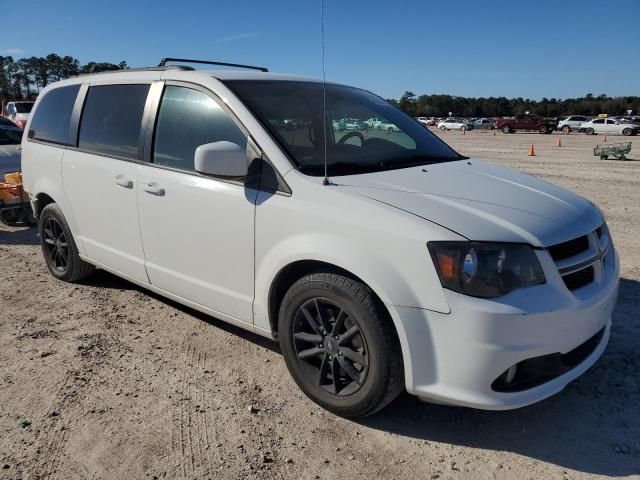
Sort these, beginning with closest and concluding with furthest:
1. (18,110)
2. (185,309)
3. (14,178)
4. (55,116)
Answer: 1. (185,309)
2. (55,116)
3. (14,178)
4. (18,110)

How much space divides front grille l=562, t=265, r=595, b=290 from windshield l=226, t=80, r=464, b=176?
4.01ft

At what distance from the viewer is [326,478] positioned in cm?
244

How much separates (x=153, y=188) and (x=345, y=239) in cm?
163

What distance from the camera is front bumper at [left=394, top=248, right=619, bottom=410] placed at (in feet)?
7.64

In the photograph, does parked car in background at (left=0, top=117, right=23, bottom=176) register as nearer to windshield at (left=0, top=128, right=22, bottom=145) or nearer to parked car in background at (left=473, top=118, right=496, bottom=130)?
windshield at (left=0, top=128, right=22, bottom=145)

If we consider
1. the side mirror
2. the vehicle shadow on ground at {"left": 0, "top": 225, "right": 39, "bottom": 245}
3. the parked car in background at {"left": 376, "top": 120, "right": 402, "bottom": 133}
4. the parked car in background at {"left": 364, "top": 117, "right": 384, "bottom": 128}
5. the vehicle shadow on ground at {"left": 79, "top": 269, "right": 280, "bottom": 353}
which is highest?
the parked car in background at {"left": 364, "top": 117, "right": 384, "bottom": 128}

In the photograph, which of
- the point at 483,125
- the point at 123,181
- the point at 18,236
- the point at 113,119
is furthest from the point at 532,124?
the point at 123,181

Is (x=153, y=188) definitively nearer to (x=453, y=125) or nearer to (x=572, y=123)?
(x=572, y=123)

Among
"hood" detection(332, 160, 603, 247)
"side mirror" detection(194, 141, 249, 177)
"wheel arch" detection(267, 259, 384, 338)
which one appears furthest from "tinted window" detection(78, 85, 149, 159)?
"hood" detection(332, 160, 603, 247)

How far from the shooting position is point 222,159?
2.94 meters

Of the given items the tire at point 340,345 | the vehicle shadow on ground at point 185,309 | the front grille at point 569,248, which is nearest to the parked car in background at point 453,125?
the vehicle shadow on ground at point 185,309

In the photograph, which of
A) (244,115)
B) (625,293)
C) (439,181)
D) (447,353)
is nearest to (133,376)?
(244,115)

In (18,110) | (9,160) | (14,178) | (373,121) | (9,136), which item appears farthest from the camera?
(18,110)

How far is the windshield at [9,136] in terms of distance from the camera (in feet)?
27.8
